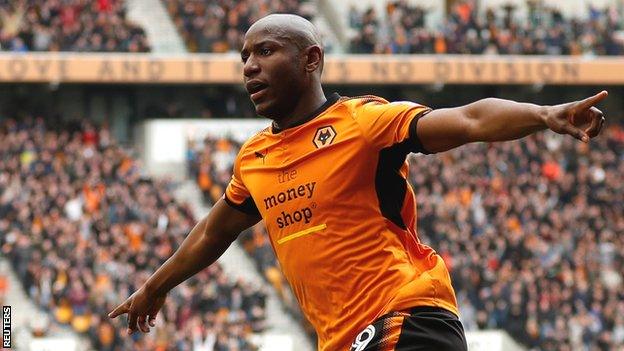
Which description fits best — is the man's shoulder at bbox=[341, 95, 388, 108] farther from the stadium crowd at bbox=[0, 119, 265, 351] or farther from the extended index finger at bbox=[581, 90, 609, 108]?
the stadium crowd at bbox=[0, 119, 265, 351]

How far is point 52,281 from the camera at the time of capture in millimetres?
19953

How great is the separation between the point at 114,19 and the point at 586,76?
10894mm

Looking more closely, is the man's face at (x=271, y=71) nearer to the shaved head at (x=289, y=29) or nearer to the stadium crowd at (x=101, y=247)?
the shaved head at (x=289, y=29)

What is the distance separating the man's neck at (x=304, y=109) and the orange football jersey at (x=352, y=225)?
0.04 m

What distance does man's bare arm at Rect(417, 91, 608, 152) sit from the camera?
4438 mm

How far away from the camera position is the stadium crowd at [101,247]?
19.1m

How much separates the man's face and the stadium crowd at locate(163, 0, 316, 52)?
2373 centimetres

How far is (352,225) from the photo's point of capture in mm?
5285

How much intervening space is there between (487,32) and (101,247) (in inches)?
530

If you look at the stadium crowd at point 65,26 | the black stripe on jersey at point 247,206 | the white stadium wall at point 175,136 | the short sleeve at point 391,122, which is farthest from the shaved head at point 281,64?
the stadium crowd at point 65,26

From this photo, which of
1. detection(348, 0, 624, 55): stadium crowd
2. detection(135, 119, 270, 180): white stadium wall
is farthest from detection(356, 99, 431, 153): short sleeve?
detection(348, 0, 624, 55): stadium crowd

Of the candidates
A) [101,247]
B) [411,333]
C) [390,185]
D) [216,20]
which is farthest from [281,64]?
[216,20]

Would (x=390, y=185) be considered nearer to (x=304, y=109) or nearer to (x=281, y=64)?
(x=304, y=109)

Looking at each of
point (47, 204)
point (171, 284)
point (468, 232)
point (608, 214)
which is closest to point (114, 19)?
point (47, 204)
